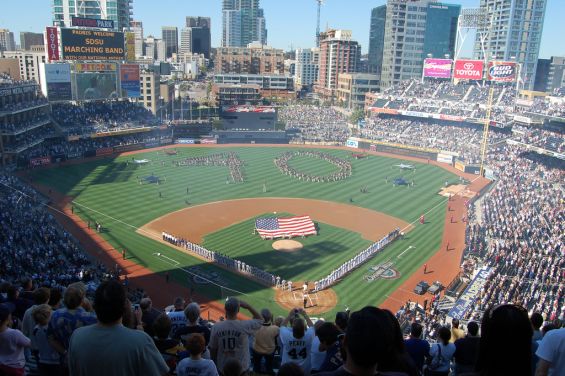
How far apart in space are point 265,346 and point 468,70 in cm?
8563

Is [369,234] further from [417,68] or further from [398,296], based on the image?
[417,68]

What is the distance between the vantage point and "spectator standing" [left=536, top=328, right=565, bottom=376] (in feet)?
16.8

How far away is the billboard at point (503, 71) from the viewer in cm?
8012

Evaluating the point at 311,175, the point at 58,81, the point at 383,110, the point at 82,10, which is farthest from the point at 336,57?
the point at 311,175

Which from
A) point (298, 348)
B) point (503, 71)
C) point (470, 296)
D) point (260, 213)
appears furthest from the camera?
point (503, 71)

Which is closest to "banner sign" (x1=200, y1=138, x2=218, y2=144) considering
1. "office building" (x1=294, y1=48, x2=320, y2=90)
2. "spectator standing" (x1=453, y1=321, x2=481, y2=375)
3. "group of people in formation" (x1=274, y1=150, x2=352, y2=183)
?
"group of people in formation" (x1=274, y1=150, x2=352, y2=183)

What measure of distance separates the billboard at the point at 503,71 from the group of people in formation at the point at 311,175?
1263 inches

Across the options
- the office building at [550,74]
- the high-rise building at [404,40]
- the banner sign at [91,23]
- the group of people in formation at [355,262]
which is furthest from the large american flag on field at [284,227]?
the office building at [550,74]

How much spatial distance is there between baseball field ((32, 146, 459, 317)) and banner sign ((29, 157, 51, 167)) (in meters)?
1.91

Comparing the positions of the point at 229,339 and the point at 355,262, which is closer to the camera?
the point at 229,339

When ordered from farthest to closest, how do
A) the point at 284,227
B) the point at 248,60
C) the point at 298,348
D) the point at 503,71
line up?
the point at 248,60 → the point at 503,71 → the point at 284,227 → the point at 298,348

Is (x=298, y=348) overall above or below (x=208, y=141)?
above

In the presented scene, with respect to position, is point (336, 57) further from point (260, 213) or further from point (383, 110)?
point (260, 213)

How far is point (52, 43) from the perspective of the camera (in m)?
67.7
